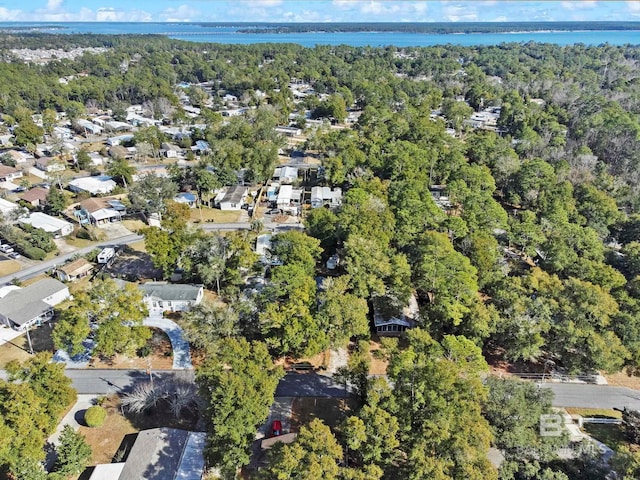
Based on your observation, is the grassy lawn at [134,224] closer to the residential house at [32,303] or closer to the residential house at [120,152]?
the residential house at [32,303]

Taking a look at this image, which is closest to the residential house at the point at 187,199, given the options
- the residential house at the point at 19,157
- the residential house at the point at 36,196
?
the residential house at the point at 36,196

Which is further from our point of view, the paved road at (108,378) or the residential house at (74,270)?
the residential house at (74,270)

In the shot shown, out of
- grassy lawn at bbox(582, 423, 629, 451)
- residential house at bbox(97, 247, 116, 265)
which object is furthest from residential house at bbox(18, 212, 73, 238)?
grassy lawn at bbox(582, 423, 629, 451)

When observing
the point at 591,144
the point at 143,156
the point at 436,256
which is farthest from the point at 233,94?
the point at 436,256

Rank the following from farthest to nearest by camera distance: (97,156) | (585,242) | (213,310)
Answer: (97,156), (585,242), (213,310)

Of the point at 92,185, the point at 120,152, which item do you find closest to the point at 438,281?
the point at 92,185

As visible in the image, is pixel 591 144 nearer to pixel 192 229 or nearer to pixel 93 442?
pixel 192 229
